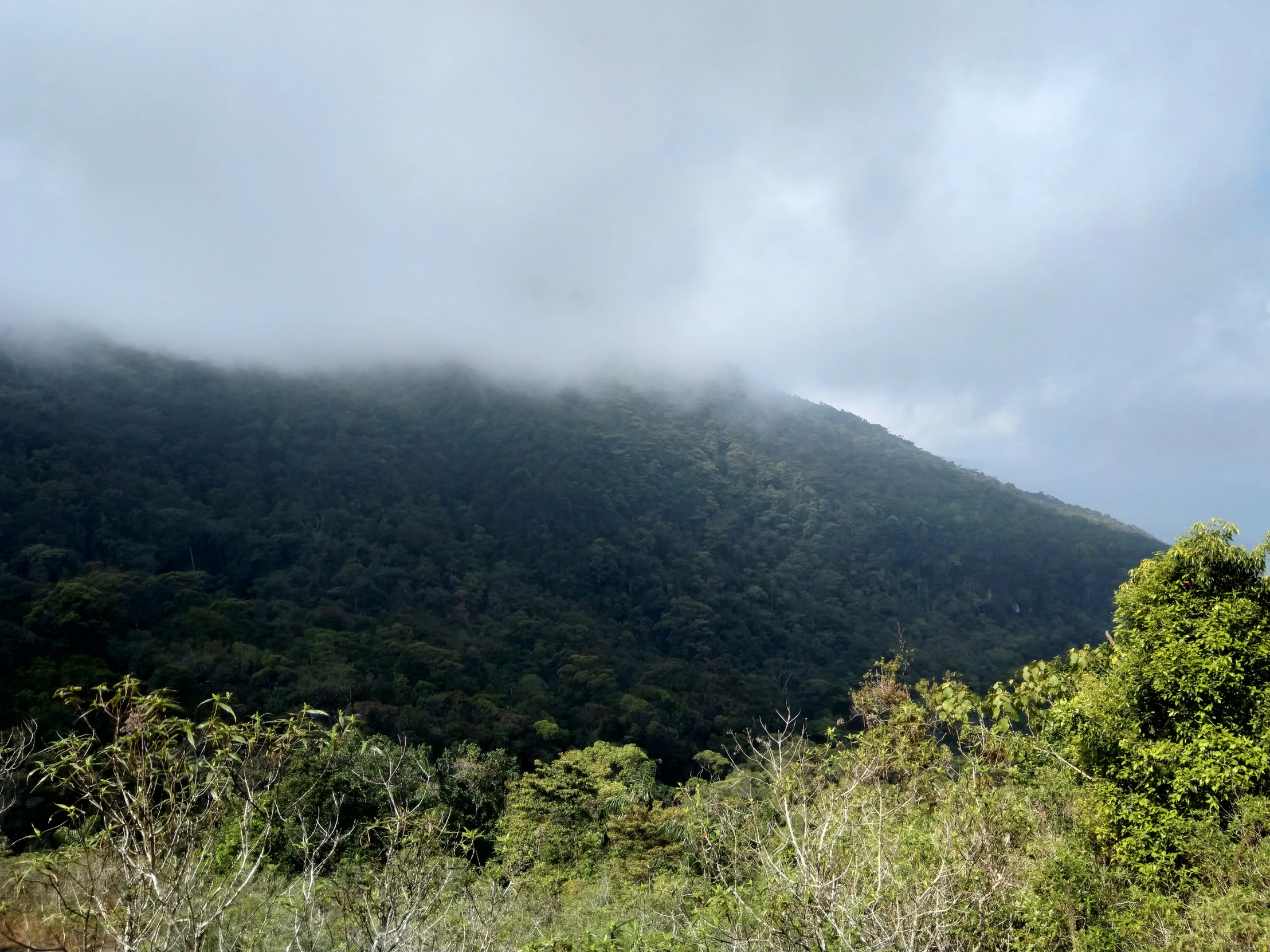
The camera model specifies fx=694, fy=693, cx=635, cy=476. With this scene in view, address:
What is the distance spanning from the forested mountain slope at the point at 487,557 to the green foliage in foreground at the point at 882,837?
23.6 m

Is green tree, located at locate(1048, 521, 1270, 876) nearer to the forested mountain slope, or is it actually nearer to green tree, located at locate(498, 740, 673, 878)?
green tree, located at locate(498, 740, 673, 878)

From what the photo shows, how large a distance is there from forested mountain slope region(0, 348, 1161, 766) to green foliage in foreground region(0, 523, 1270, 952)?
23.6 m

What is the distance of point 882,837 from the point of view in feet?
20.2

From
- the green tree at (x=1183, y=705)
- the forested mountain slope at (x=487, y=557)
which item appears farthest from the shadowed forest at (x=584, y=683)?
the forested mountain slope at (x=487, y=557)

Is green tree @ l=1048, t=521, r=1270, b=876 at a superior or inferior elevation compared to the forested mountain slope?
superior

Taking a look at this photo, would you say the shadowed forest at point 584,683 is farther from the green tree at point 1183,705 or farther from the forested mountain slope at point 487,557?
the forested mountain slope at point 487,557

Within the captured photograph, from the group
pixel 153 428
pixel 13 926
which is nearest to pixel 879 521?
pixel 153 428

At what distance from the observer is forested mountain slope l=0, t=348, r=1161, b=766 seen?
35.8m

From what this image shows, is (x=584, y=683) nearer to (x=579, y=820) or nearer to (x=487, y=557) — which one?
(x=579, y=820)

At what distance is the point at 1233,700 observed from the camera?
700 centimetres

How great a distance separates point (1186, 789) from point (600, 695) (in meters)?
36.5

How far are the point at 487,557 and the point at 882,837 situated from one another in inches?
2315

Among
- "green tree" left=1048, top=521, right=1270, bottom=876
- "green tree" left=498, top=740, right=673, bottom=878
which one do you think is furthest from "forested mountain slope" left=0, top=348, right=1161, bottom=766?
→ "green tree" left=1048, top=521, right=1270, bottom=876

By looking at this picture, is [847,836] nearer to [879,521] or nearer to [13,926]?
[13,926]
